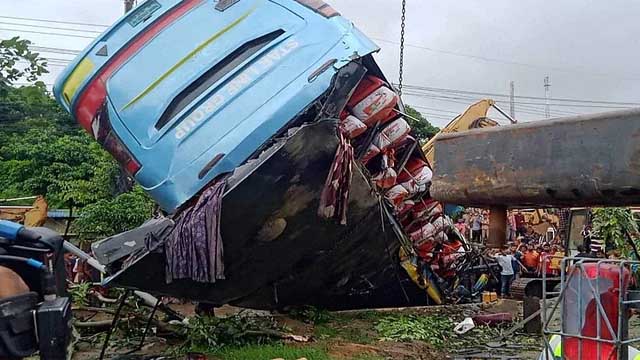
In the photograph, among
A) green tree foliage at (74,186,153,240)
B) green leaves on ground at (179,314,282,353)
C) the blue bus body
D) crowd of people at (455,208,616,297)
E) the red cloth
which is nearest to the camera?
the red cloth

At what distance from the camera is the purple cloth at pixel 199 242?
596 centimetres

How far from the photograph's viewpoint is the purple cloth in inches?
235

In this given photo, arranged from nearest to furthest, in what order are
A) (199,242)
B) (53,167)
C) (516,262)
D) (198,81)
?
(199,242)
(198,81)
(516,262)
(53,167)

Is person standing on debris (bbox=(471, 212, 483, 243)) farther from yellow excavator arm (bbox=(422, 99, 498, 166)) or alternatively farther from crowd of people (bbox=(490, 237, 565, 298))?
yellow excavator arm (bbox=(422, 99, 498, 166))

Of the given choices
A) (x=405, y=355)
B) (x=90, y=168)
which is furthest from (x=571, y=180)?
(x=90, y=168)

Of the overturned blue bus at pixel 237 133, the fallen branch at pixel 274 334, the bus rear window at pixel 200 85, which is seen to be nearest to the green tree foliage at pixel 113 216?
the fallen branch at pixel 274 334

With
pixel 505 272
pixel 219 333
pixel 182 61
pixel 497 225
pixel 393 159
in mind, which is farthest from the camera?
pixel 505 272

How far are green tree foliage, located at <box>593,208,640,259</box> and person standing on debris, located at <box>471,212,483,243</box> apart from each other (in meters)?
6.82

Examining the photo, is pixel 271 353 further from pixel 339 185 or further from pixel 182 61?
pixel 182 61

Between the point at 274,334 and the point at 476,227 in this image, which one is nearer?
the point at 274,334

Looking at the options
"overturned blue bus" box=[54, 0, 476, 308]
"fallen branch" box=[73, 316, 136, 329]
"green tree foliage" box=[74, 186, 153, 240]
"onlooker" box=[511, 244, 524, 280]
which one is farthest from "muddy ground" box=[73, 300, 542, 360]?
"onlooker" box=[511, 244, 524, 280]

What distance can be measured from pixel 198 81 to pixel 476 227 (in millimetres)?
12784

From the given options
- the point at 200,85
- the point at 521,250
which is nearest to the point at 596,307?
the point at 200,85

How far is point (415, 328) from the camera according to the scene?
8.87 m
